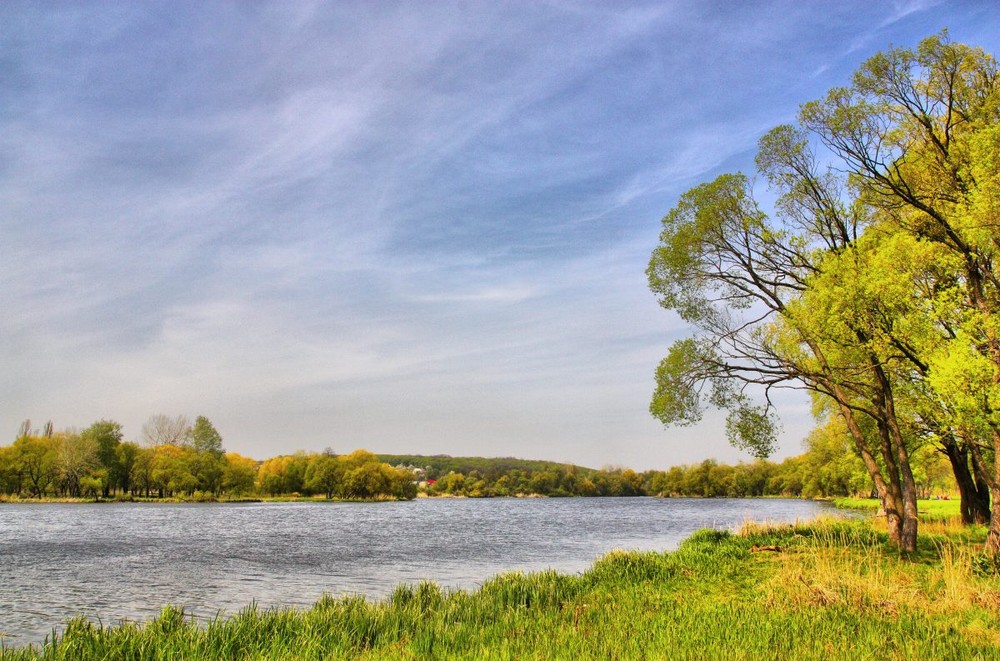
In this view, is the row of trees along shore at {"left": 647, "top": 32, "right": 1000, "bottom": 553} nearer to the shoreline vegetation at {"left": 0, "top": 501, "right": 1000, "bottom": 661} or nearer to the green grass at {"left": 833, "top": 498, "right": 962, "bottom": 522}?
the shoreline vegetation at {"left": 0, "top": 501, "right": 1000, "bottom": 661}

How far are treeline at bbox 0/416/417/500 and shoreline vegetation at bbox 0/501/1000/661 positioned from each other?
341ft

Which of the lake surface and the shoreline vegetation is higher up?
the shoreline vegetation

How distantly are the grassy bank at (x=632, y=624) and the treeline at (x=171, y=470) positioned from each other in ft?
342

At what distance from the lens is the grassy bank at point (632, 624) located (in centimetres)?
826

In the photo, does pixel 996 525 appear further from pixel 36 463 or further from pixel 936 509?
pixel 36 463

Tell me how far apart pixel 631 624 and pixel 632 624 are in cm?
3

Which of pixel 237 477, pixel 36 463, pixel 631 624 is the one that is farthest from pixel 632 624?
pixel 237 477

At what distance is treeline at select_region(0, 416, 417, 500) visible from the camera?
96000 mm

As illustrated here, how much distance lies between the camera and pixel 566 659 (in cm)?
768

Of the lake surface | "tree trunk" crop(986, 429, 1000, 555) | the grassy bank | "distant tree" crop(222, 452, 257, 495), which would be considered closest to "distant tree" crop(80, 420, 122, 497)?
"distant tree" crop(222, 452, 257, 495)

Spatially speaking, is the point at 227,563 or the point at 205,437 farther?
the point at 205,437

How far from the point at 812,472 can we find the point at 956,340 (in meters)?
92.3

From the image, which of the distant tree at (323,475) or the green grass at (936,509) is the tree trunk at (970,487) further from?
the distant tree at (323,475)

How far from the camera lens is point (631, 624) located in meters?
10.3
